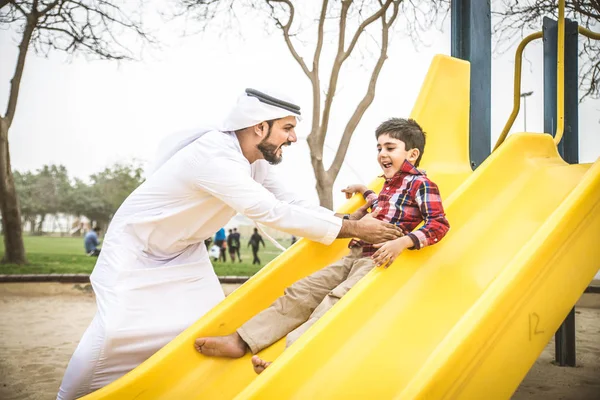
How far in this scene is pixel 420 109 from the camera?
384 centimetres

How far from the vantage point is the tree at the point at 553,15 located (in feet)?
23.7

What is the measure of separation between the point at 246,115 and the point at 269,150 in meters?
0.24

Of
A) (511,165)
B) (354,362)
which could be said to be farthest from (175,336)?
(511,165)

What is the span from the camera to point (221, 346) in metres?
2.54

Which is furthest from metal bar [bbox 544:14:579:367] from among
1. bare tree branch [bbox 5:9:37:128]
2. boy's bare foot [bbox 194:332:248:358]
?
bare tree branch [bbox 5:9:37:128]

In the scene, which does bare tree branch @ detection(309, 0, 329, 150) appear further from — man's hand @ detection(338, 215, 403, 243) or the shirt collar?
man's hand @ detection(338, 215, 403, 243)

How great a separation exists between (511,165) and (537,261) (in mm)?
1137

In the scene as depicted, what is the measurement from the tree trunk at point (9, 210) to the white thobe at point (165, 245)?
902 centimetres

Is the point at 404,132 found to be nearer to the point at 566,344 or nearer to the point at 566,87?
the point at 566,87

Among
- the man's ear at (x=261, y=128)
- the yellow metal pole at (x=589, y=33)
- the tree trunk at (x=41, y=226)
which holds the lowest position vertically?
the tree trunk at (x=41, y=226)

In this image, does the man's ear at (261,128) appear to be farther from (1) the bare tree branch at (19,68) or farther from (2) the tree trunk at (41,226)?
(2) the tree trunk at (41,226)

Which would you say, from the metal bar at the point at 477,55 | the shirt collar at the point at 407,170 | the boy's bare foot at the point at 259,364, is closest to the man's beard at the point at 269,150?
the shirt collar at the point at 407,170

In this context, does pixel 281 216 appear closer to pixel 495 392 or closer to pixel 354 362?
pixel 354 362

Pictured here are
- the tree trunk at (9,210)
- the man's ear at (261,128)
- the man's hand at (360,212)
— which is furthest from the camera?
the tree trunk at (9,210)
